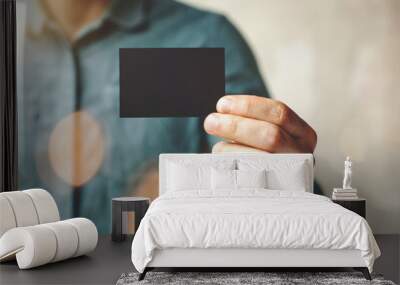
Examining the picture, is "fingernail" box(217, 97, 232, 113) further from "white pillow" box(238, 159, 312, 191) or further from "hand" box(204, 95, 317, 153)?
"white pillow" box(238, 159, 312, 191)

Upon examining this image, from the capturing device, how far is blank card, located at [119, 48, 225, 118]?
7754 millimetres

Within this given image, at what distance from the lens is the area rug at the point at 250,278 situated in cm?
504

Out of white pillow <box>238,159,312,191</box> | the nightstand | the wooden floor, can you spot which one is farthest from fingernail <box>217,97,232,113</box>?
the wooden floor

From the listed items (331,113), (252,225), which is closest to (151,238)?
(252,225)

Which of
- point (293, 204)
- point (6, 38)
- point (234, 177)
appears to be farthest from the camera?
point (6, 38)

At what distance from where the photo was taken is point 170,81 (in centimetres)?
777

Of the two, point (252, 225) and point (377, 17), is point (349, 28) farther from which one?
point (252, 225)

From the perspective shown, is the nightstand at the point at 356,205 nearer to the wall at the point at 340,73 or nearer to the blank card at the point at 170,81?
the wall at the point at 340,73

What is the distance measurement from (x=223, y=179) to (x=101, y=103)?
183cm

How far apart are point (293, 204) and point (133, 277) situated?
4.64ft

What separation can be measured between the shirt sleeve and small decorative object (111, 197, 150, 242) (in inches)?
44.7

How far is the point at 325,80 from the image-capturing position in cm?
775

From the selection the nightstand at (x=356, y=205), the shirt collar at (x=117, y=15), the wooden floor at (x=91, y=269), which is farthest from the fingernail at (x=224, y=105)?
the wooden floor at (x=91, y=269)

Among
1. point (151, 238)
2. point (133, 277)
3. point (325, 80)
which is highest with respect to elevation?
point (325, 80)
